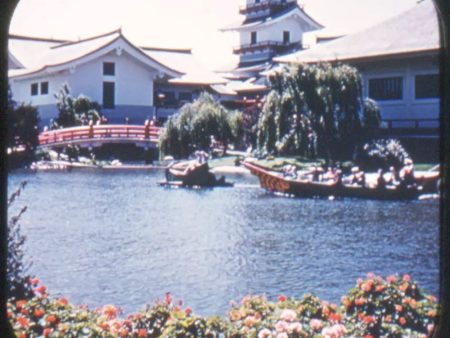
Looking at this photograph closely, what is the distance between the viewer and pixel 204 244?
25.8ft

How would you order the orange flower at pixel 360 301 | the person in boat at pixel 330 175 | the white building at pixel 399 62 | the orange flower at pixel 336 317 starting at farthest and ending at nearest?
1. the person in boat at pixel 330 175
2. the white building at pixel 399 62
3. the orange flower at pixel 360 301
4. the orange flower at pixel 336 317

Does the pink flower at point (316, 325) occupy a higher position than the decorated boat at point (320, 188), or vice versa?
the decorated boat at point (320, 188)

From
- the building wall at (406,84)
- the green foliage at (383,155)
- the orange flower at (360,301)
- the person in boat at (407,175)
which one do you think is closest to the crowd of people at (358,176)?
the person in boat at (407,175)

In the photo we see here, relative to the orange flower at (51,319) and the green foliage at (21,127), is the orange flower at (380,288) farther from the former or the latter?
the green foliage at (21,127)

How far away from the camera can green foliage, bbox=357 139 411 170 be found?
933 centimetres

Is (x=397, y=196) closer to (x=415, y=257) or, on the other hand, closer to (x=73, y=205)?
(x=415, y=257)

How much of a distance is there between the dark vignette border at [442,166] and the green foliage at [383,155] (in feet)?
21.5

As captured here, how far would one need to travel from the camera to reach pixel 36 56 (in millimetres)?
5617

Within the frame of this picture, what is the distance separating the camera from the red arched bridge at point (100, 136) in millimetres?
5775

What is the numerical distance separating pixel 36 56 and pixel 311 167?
7.92m

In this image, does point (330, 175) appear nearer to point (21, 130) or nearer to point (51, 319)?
point (21, 130)

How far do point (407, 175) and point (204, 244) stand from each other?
3293 mm

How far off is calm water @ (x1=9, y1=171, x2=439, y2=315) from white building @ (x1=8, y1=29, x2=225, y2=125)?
27.8 inches

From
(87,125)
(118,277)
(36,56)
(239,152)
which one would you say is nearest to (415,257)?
(118,277)
